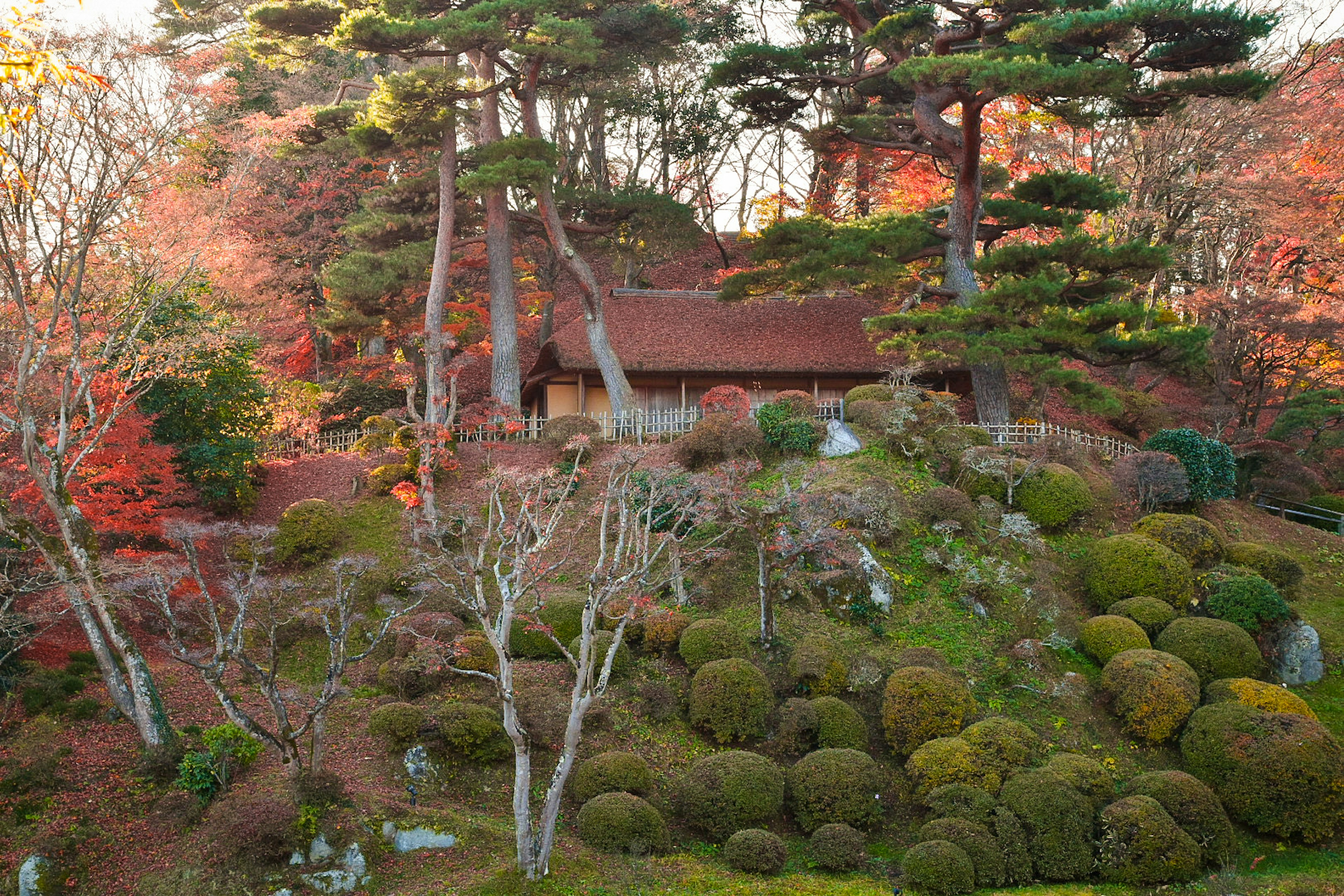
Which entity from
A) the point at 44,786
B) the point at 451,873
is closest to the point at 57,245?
the point at 44,786

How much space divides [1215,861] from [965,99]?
17.5 metres

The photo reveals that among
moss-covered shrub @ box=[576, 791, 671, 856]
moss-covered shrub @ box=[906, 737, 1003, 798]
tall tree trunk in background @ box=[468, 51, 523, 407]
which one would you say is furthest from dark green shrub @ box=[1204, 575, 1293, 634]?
tall tree trunk in background @ box=[468, 51, 523, 407]

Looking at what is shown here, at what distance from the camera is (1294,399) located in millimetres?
24906

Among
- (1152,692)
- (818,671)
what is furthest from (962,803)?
(1152,692)

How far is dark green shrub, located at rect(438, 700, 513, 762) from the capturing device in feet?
46.5

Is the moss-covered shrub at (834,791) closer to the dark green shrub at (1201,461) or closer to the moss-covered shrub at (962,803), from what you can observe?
the moss-covered shrub at (962,803)

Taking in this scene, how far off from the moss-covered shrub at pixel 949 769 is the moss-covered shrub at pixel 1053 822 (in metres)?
0.28

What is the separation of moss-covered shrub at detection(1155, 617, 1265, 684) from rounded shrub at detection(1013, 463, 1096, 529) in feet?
11.5

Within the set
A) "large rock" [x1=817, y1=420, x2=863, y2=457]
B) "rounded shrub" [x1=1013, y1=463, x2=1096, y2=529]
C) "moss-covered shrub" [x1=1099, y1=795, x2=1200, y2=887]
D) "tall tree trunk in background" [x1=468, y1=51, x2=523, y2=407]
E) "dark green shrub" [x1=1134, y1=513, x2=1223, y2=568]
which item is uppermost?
"tall tree trunk in background" [x1=468, y1=51, x2=523, y2=407]

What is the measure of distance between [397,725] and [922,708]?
25.1 ft

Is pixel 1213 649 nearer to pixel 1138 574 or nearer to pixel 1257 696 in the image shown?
pixel 1257 696

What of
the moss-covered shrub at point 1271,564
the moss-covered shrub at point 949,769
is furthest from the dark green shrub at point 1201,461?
the moss-covered shrub at point 949,769

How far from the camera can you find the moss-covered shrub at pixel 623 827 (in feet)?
41.6

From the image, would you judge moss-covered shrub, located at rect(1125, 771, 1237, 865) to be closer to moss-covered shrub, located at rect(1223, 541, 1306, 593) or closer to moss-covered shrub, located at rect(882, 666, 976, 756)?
moss-covered shrub, located at rect(882, 666, 976, 756)
